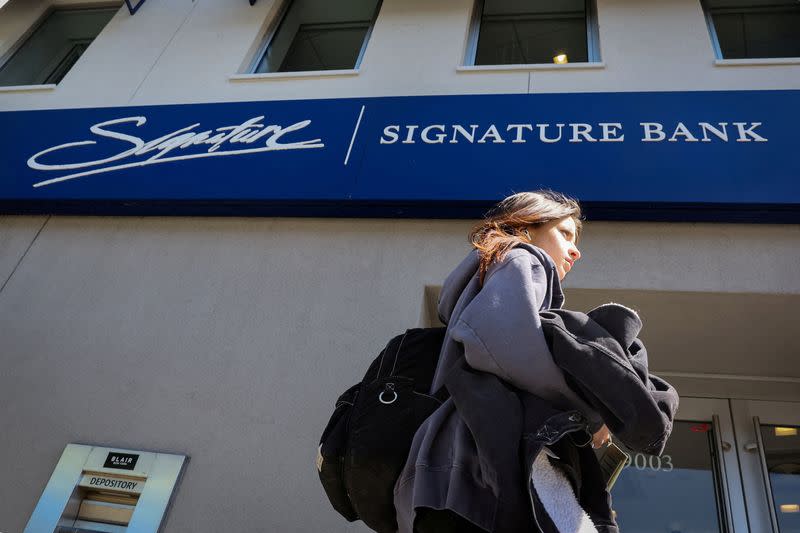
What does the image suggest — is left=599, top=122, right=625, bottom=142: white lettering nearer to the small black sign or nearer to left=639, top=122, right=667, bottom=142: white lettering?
left=639, top=122, right=667, bottom=142: white lettering

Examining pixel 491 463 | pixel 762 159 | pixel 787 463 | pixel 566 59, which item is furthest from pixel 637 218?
pixel 491 463

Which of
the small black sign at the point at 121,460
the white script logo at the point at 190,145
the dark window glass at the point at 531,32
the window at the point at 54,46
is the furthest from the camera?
the window at the point at 54,46

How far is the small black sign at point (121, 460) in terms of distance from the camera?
12.1ft

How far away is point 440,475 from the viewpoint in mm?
1654

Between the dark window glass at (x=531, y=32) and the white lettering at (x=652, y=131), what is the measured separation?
1325 mm

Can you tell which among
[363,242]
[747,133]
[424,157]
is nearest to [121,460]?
[363,242]

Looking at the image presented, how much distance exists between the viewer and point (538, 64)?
5.22 m

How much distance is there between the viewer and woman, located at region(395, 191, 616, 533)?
5.19 feet

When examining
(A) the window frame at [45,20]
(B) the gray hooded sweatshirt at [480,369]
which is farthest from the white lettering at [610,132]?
(A) the window frame at [45,20]

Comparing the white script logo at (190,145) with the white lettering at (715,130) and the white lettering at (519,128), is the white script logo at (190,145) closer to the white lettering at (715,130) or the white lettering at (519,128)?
the white lettering at (519,128)

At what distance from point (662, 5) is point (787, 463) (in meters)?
3.53

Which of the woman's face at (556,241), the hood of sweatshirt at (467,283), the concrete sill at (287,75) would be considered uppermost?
the concrete sill at (287,75)

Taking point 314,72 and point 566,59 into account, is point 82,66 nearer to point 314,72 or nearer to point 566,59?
point 314,72

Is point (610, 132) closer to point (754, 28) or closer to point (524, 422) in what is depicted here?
point (754, 28)
